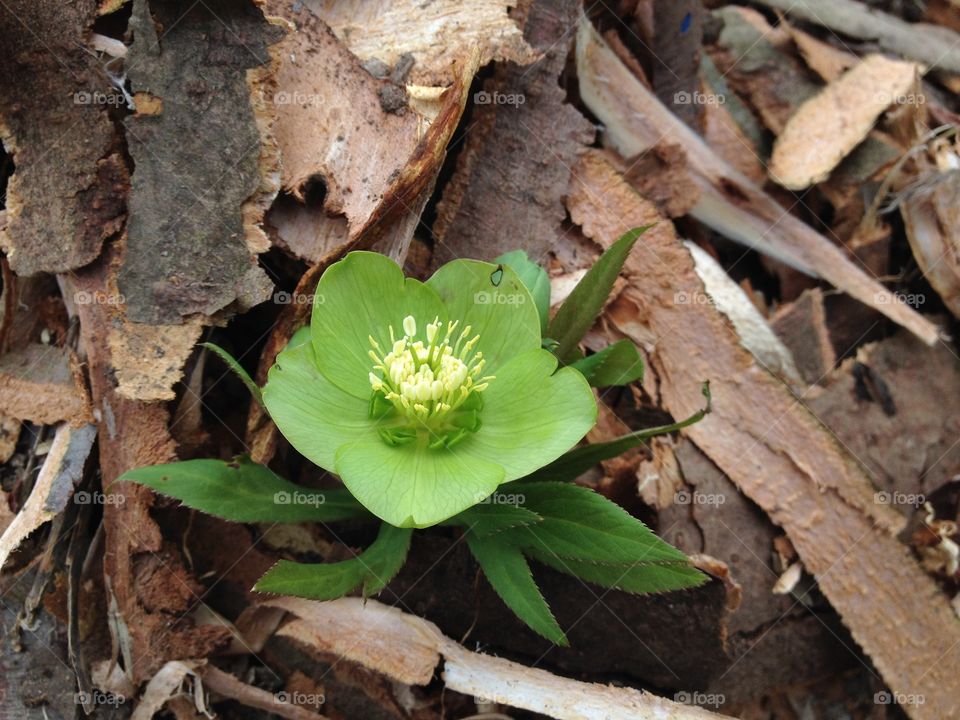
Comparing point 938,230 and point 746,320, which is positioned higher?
point 938,230

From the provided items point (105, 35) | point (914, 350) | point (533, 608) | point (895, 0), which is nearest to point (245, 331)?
point (105, 35)

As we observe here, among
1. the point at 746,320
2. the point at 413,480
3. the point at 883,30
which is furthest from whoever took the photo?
the point at 883,30

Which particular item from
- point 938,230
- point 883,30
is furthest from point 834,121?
point 883,30

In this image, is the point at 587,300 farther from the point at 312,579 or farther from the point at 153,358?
the point at 153,358

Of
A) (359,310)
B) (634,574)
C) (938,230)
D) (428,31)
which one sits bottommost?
(634,574)

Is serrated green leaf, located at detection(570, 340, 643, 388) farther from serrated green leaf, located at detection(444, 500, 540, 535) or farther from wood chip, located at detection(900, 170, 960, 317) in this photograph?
wood chip, located at detection(900, 170, 960, 317)

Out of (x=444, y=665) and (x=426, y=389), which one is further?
(x=444, y=665)

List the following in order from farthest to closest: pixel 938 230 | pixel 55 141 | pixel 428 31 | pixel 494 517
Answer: pixel 938 230 → pixel 428 31 → pixel 55 141 → pixel 494 517
